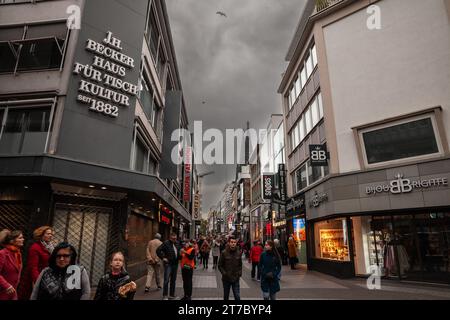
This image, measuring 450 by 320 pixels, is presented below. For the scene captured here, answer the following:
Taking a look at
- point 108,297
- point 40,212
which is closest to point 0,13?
point 40,212

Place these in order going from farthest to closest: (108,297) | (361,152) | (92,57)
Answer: (361,152) < (92,57) < (108,297)

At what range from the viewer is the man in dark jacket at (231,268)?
7457 millimetres

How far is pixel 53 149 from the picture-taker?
10844mm

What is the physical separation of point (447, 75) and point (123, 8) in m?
15.1

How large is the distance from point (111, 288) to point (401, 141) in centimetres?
1464

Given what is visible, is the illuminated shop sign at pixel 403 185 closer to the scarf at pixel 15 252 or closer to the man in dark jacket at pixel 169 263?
the man in dark jacket at pixel 169 263

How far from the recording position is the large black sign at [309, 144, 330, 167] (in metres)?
16.5

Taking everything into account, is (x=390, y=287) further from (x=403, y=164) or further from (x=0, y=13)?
(x=0, y=13)

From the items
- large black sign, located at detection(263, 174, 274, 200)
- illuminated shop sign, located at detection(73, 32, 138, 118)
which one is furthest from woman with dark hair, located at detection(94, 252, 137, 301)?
large black sign, located at detection(263, 174, 274, 200)

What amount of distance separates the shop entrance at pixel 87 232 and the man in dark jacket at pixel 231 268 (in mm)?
6484

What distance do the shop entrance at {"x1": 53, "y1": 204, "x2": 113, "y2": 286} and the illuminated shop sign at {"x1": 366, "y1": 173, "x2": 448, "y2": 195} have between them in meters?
12.4

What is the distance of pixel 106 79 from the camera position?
12.6m

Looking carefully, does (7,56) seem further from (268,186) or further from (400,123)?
(268,186)
